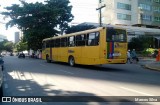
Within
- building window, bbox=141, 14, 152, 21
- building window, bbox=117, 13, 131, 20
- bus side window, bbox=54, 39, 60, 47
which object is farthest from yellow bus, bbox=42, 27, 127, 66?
building window, bbox=141, 14, 152, 21

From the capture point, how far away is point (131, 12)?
7625 centimetres

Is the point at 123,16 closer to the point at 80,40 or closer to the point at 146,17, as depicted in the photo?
the point at 146,17

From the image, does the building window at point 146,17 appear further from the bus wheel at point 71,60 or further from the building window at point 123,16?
the bus wheel at point 71,60

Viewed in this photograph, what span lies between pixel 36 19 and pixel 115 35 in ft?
116

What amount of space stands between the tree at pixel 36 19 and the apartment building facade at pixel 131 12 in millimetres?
21425

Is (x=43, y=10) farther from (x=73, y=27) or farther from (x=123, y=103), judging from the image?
(x=123, y=103)

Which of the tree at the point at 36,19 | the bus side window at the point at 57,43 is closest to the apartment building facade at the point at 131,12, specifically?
the tree at the point at 36,19

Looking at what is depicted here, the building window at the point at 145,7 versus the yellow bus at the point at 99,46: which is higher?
the building window at the point at 145,7

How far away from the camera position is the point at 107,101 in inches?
340

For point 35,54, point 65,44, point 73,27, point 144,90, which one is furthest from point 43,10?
point 144,90

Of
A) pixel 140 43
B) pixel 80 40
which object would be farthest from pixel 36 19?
pixel 80 40

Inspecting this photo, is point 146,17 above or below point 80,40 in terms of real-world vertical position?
above

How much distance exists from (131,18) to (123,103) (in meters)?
70.1

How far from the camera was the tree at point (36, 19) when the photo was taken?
172 feet
